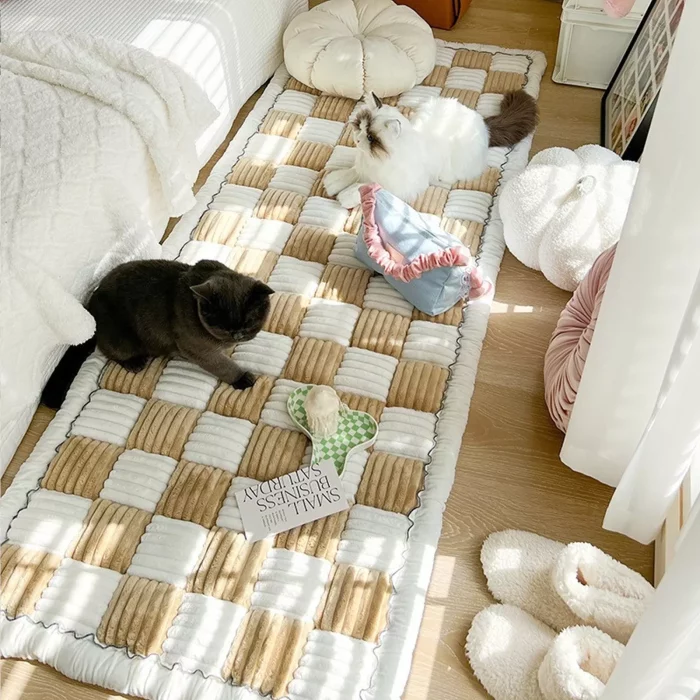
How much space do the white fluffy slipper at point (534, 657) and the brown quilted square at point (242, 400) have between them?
0.64 metres

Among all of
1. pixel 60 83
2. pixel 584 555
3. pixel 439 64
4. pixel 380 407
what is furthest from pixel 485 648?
pixel 439 64

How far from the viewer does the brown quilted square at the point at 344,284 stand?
184 cm

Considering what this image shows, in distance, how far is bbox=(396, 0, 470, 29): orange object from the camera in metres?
2.56

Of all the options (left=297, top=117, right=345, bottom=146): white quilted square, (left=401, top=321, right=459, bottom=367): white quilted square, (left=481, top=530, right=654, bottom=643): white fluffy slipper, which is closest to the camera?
(left=481, top=530, right=654, bottom=643): white fluffy slipper

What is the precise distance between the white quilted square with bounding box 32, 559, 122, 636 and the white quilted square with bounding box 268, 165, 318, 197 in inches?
45.3

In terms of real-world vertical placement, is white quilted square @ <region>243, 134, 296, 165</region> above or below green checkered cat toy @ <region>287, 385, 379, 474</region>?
above

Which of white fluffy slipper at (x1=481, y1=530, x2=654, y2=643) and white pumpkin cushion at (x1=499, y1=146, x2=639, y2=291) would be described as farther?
white pumpkin cushion at (x1=499, y1=146, x2=639, y2=291)

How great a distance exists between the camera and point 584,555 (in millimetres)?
1358

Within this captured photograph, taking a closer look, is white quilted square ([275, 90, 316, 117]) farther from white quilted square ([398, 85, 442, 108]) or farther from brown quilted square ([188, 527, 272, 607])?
brown quilted square ([188, 527, 272, 607])

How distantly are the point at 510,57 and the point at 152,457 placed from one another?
1.80 meters

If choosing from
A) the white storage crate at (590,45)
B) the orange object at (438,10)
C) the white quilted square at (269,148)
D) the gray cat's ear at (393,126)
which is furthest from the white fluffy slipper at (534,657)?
the orange object at (438,10)

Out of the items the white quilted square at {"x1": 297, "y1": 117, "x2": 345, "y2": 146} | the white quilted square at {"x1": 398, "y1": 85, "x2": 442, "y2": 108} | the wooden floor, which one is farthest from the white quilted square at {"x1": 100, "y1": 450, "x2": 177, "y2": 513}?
the white quilted square at {"x1": 398, "y1": 85, "x2": 442, "y2": 108}

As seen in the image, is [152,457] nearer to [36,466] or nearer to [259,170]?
[36,466]

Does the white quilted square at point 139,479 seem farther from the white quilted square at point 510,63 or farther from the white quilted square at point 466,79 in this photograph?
the white quilted square at point 510,63
